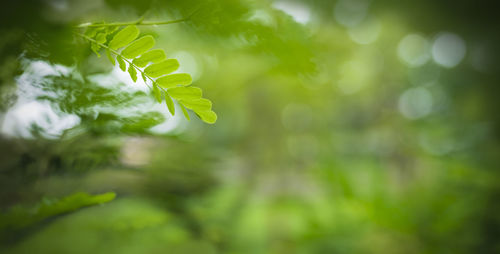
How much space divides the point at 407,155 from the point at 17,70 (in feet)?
9.99

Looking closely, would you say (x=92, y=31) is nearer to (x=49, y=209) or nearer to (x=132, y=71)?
(x=132, y=71)

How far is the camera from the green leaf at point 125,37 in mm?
244

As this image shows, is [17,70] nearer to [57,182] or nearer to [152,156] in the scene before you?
[57,182]

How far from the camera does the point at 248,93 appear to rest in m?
1.95

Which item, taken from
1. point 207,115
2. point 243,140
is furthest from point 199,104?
point 243,140

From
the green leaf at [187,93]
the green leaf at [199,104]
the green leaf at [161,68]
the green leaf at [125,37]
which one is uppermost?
the green leaf at [125,37]

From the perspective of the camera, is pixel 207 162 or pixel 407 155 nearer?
pixel 207 162

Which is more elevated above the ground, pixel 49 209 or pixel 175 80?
pixel 175 80

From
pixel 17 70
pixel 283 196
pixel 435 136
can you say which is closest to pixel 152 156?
pixel 17 70

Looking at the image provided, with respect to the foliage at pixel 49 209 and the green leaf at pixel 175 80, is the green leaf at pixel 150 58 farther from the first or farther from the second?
the foliage at pixel 49 209

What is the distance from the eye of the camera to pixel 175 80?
252mm

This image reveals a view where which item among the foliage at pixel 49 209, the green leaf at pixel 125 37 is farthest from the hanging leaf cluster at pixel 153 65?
the foliage at pixel 49 209

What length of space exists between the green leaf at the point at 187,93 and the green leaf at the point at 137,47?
6 cm

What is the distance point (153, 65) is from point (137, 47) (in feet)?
0.08
